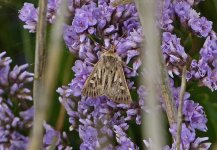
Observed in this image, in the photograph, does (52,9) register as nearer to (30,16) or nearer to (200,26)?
(30,16)

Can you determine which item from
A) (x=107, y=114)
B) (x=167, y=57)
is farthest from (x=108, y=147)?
(x=167, y=57)

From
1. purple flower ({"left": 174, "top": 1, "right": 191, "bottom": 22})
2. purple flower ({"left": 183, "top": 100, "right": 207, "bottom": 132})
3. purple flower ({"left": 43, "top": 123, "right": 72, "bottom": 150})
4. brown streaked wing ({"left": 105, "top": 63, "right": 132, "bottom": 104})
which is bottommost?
purple flower ({"left": 43, "top": 123, "right": 72, "bottom": 150})

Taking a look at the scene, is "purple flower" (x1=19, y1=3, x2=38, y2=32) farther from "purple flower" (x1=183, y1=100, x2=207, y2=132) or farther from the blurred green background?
"purple flower" (x1=183, y1=100, x2=207, y2=132)

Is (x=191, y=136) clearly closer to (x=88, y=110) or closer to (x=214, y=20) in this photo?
(x=88, y=110)

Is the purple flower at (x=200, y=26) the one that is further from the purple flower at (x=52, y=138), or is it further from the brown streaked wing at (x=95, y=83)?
the purple flower at (x=52, y=138)

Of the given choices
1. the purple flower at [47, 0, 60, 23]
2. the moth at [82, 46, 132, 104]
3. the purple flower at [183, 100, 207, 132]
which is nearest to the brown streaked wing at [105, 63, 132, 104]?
the moth at [82, 46, 132, 104]

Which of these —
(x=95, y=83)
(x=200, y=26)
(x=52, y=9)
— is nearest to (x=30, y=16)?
(x=52, y=9)
